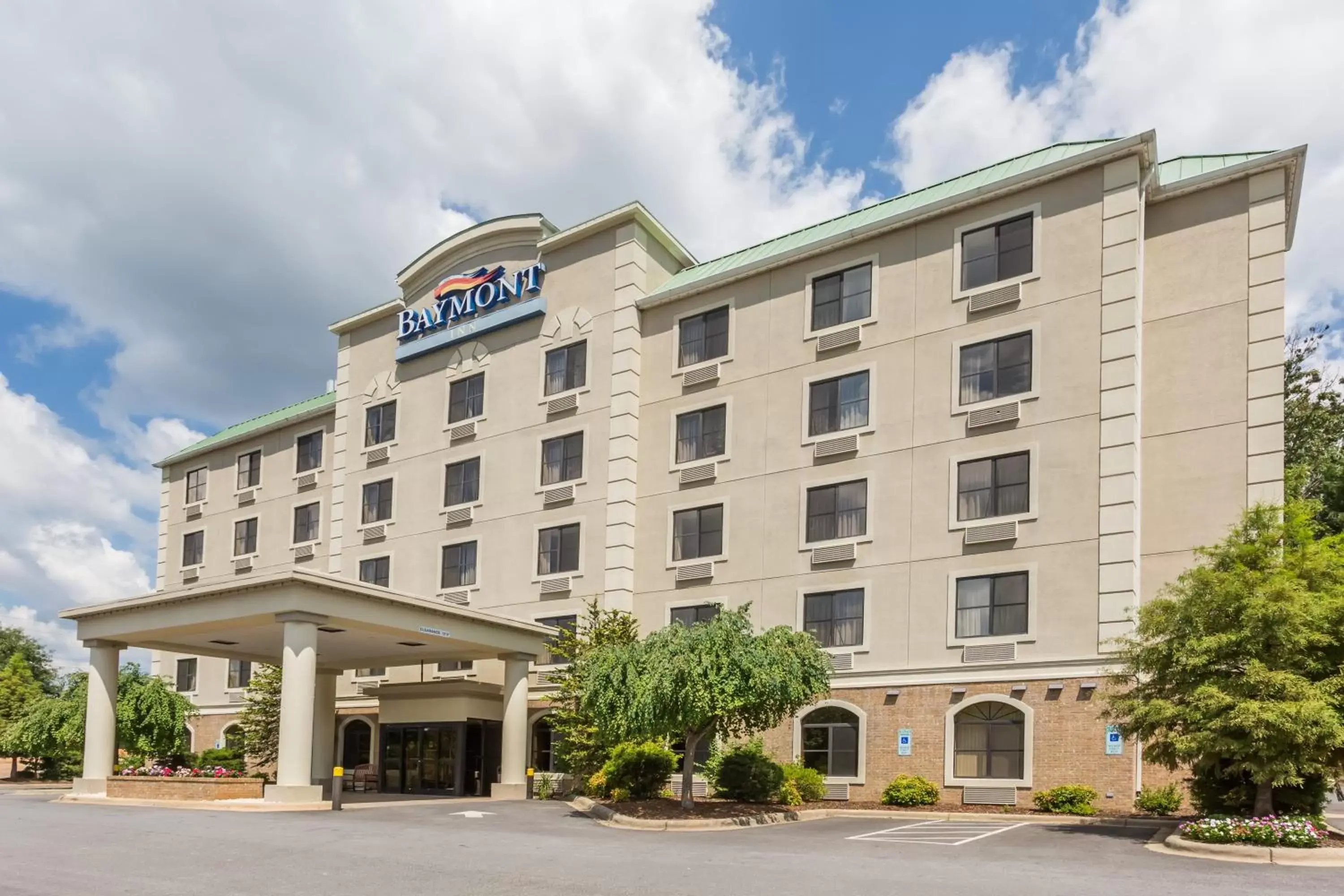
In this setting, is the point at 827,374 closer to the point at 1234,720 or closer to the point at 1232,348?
the point at 1232,348

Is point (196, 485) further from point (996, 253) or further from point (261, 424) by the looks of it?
point (996, 253)

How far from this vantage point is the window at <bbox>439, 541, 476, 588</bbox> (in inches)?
1572

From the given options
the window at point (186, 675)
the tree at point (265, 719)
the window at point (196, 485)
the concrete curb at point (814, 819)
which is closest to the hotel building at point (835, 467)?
the concrete curb at point (814, 819)

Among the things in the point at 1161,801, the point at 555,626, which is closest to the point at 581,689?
the point at 555,626

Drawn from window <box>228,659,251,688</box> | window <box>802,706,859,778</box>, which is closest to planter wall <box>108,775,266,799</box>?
window <box>802,706,859,778</box>

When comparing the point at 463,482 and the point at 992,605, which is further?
the point at 463,482

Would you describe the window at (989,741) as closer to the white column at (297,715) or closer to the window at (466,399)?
the white column at (297,715)

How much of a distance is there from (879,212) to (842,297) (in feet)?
9.07

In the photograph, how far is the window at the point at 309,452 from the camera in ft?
156

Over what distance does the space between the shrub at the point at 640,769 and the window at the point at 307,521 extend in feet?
73.7

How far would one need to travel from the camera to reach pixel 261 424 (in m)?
50.7

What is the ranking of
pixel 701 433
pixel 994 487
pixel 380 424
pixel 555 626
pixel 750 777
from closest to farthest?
pixel 750 777 → pixel 994 487 → pixel 701 433 → pixel 555 626 → pixel 380 424

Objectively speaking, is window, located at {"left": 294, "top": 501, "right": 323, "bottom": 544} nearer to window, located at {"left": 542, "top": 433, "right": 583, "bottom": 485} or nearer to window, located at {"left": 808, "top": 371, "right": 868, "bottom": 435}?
window, located at {"left": 542, "top": 433, "right": 583, "bottom": 485}

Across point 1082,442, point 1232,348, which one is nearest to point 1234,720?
point 1082,442
